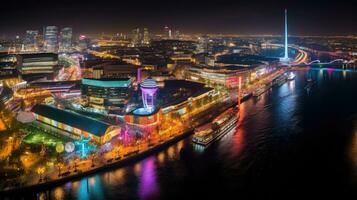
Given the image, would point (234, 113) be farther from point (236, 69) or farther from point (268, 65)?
point (268, 65)

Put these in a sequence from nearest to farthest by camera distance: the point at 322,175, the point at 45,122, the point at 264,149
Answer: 1. the point at 322,175
2. the point at 264,149
3. the point at 45,122

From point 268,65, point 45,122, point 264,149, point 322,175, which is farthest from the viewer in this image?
point 268,65

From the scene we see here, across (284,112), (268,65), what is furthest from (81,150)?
(268,65)

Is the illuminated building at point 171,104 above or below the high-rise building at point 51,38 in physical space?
below

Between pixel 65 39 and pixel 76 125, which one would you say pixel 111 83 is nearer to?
pixel 76 125

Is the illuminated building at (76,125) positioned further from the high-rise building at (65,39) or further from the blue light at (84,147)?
the high-rise building at (65,39)

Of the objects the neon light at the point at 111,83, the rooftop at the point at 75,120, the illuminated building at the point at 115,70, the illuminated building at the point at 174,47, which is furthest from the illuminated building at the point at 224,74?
the illuminated building at the point at 174,47
